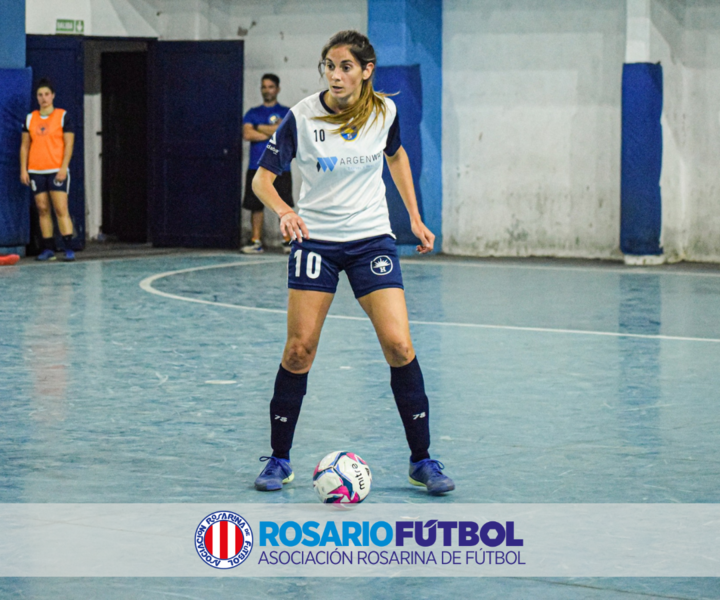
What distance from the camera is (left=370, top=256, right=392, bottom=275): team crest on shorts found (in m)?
5.25

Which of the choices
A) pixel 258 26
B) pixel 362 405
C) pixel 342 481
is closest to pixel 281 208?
pixel 342 481

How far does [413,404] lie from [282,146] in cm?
122

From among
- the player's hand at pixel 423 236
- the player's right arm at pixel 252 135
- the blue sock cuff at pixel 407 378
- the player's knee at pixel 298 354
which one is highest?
the player's right arm at pixel 252 135

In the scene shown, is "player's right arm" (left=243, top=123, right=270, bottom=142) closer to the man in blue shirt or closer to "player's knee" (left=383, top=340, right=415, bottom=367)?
the man in blue shirt

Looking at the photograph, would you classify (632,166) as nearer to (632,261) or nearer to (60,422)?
(632,261)

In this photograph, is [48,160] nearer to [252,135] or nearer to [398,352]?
[252,135]

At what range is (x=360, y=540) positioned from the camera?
4539 mm

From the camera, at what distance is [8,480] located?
17.6ft

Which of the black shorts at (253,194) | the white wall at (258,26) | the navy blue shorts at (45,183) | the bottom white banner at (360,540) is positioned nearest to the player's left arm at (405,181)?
the bottom white banner at (360,540)

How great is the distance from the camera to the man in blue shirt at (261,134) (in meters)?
17.9

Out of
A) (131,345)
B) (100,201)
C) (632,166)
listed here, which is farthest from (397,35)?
(131,345)

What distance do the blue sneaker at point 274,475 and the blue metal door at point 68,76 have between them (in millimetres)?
12921

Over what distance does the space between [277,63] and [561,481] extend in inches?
573

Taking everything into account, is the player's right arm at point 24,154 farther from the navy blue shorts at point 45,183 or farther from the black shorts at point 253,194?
the black shorts at point 253,194
